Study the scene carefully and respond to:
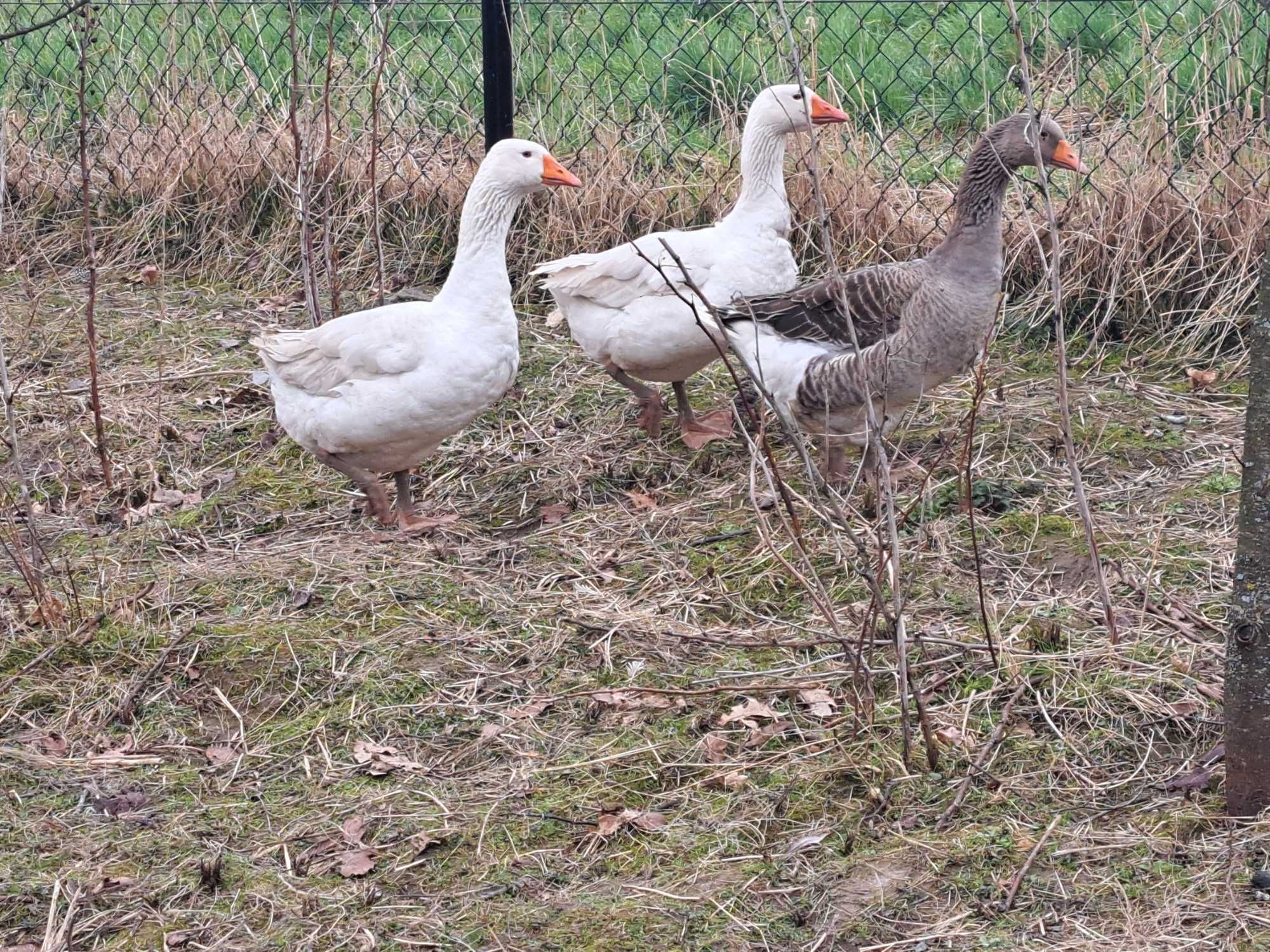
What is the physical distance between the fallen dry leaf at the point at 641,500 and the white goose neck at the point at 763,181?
1109 millimetres

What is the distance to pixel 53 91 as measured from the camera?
26.9 ft

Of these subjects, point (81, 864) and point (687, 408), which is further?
point (687, 408)

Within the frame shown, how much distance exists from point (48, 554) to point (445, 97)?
3650 millimetres

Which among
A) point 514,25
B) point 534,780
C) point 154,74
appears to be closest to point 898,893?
point 534,780

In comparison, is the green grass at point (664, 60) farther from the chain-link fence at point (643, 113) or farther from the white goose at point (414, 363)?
the white goose at point (414, 363)

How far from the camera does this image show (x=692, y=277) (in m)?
5.07

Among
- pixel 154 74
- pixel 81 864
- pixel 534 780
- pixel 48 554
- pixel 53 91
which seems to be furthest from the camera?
pixel 53 91

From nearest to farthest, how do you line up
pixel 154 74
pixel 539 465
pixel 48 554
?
pixel 48 554, pixel 539 465, pixel 154 74

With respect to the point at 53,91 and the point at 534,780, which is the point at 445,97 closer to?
the point at 53,91

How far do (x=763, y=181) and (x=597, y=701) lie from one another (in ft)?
7.91

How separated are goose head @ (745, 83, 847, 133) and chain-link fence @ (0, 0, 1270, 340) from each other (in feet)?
2.31

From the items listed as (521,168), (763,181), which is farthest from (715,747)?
(763,181)

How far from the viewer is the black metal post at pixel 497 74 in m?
6.11

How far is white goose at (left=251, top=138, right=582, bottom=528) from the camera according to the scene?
443 cm
